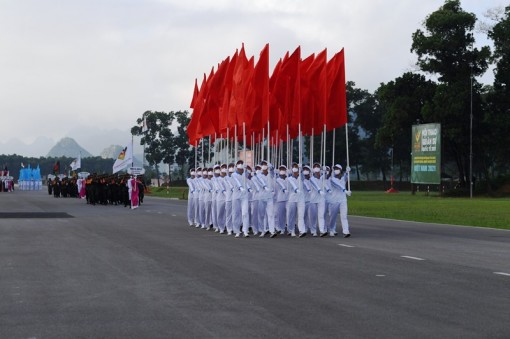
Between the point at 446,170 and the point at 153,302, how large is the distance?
131 m

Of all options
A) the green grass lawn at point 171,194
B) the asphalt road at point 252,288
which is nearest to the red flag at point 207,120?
the asphalt road at point 252,288

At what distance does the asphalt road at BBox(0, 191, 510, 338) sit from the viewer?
28.6 feet

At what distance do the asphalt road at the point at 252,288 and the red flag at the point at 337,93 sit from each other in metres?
5.84

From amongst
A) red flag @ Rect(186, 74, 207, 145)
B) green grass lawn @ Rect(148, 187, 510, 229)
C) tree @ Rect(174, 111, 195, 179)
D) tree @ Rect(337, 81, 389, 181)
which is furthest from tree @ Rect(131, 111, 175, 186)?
red flag @ Rect(186, 74, 207, 145)

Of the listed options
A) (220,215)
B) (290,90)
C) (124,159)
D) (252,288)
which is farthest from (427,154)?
(252,288)

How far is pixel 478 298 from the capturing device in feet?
35.3

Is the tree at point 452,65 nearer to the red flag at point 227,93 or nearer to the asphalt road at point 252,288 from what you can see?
the red flag at point 227,93

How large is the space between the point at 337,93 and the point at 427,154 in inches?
1733

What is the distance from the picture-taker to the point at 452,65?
79062 mm

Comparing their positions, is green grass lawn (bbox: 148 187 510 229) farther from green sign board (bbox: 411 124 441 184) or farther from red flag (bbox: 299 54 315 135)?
green sign board (bbox: 411 124 441 184)

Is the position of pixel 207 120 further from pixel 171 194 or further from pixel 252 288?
pixel 171 194

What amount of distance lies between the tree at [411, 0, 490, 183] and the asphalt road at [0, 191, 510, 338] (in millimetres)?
55854

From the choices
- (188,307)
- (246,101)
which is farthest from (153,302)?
(246,101)

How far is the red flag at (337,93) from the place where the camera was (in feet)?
85.4
